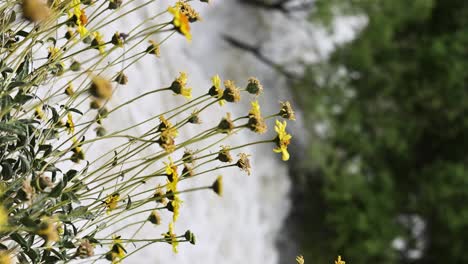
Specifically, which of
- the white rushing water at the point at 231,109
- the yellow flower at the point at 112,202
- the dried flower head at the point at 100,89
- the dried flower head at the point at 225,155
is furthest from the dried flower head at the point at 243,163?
the white rushing water at the point at 231,109

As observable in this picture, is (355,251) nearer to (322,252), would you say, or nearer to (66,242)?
(322,252)

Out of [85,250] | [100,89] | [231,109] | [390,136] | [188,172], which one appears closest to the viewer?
[100,89]

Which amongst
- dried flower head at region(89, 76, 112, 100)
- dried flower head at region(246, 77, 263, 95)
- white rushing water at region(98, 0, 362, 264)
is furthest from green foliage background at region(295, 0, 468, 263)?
dried flower head at region(89, 76, 112, 100)

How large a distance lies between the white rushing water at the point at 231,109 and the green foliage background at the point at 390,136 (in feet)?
0.56

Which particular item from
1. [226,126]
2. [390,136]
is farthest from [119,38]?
[390,136]

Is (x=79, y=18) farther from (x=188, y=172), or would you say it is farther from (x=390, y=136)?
(x=390, y=136)

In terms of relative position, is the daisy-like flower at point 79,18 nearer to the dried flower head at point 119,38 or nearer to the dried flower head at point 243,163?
the dried flower head at point 119,38

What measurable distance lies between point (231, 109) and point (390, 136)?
1.03 metres

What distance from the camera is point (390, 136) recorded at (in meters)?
3.32

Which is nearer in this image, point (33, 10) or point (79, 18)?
point (33, 10)

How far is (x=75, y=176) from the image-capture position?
838 mm

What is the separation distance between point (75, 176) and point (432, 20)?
2.94 m

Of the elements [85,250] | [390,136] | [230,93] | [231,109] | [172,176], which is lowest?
[85,250]

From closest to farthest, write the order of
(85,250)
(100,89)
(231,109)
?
(100,89) < (85,250) < (231,109)
